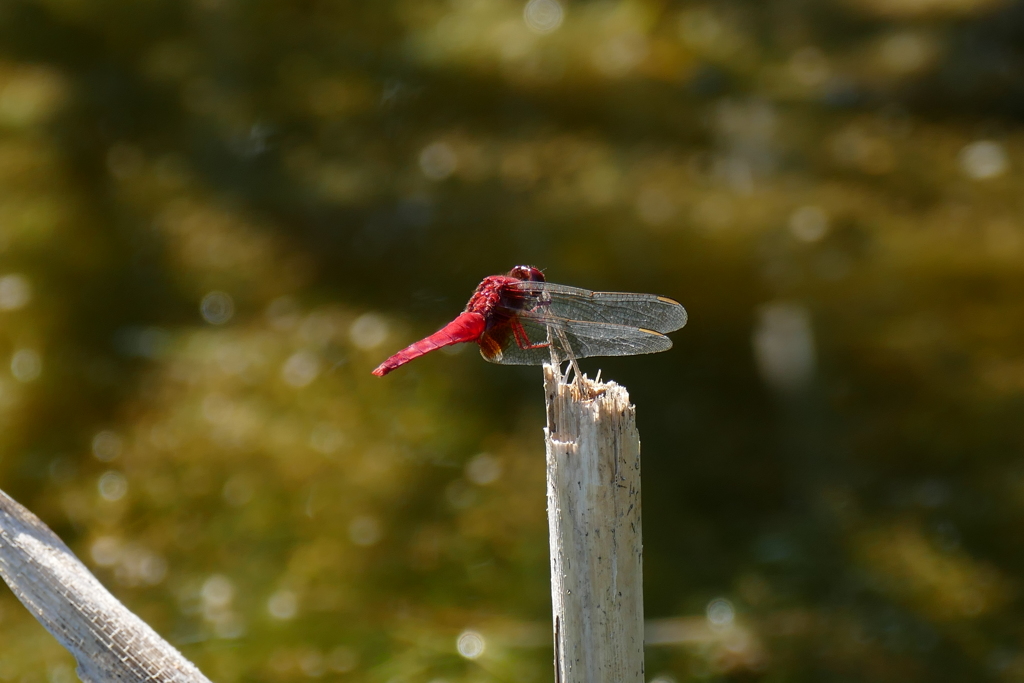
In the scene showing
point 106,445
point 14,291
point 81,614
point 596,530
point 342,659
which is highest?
point 14,291

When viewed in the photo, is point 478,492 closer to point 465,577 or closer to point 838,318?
point 465,577

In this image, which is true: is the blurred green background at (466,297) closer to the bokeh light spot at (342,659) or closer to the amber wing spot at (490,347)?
the bokeh light spot at (342,659)

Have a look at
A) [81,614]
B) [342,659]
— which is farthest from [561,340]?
[342,659]

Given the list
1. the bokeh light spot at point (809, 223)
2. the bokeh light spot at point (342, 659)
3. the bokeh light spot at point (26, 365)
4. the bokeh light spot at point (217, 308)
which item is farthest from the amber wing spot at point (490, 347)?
the bokeh light spot at point (809, 223)

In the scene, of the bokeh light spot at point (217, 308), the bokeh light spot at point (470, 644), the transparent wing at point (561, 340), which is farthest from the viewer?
the bokeh light spot at point (217, 308)

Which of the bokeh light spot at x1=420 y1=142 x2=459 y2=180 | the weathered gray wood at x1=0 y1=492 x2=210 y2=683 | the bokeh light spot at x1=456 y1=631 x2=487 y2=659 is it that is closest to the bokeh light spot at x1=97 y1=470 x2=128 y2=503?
the bokeh light spot at x1=456 y1=631 x2=487 y2=659

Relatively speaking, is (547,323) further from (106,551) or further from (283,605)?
(106,551)
